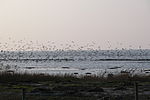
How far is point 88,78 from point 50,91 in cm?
917

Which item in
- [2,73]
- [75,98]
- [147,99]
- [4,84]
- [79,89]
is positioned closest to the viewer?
[147,99]

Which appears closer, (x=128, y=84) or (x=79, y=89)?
(x=79, y=89)

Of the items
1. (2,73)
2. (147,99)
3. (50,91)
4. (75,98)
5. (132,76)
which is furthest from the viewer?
(132,76)

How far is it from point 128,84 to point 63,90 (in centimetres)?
612

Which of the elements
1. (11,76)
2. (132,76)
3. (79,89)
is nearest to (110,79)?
(132,76)

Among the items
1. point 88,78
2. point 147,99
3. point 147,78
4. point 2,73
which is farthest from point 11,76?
point 147,99

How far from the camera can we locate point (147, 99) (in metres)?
19.6

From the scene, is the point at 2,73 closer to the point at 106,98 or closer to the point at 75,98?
the point at 75,98

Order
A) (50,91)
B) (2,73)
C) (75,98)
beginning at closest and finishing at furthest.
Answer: (75,98), (50,91), (2,73)

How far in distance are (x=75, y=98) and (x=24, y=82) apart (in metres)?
11.8

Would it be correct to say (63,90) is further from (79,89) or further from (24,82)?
(24,82)

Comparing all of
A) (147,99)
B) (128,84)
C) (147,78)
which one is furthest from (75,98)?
(147,78)

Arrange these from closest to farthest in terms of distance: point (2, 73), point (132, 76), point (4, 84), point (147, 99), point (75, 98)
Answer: point (147, 99), point (75, 98), point (4, 84), point (2, 73), point (132, 76)

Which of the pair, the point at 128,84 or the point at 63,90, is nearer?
the point at 63,90
